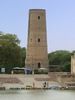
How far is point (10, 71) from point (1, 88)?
13527 mm

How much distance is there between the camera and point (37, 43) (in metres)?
58.8

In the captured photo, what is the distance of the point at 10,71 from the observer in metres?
55.7

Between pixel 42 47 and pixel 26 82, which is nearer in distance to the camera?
pixel 26 82

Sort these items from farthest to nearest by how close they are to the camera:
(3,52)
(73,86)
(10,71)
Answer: (3,52) → (10,71) → (73,86)

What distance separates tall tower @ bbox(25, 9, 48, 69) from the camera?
191ft

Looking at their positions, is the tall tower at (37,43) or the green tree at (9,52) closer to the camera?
the tall tower at (37,43)

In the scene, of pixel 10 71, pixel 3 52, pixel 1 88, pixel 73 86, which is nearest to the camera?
pixel 1 88

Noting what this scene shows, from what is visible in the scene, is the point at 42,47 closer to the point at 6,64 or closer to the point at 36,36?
the point at 36,36

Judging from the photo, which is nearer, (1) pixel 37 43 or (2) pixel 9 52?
(1) pixel 37 43

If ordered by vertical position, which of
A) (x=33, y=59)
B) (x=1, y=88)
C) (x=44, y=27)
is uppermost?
(x=44, y=27)

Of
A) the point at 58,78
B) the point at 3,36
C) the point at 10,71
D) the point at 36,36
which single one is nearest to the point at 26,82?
the point at 58,78

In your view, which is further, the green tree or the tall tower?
the green tree

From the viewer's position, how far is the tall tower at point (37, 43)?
191 ft

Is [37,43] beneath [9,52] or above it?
above
